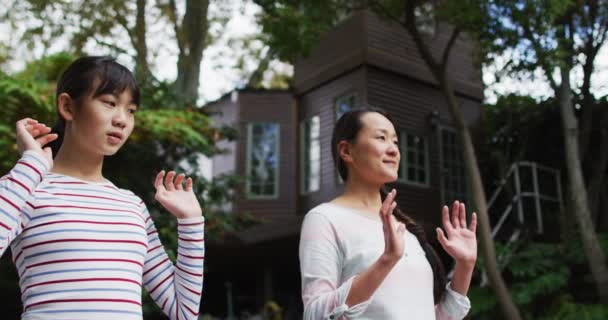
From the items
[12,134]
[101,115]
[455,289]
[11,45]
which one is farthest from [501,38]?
[11,45]

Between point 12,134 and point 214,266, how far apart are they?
30.9ft

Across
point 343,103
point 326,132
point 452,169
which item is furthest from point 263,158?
point 452,169

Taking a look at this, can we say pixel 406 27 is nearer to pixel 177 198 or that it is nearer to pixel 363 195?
pixel 363 195

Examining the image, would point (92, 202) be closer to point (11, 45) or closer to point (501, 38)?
point (501, 38)

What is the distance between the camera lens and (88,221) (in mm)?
1901

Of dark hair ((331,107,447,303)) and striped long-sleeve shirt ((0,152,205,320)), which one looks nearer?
striped long-sleeve shirt ((0,152,205,320))

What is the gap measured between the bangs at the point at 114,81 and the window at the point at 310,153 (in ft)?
38.6

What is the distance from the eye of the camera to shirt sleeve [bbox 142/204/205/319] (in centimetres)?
202

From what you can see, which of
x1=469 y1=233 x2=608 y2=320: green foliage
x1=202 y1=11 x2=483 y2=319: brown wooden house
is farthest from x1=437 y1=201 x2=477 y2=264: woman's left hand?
x1=202 y1=11 x2=483 y2=319: brown wooden house

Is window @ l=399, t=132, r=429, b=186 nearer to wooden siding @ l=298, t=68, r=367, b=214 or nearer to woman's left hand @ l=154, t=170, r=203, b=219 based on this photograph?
wooden siding @ l=298, t=68, r=367, b=214

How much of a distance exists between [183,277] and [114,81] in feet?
2.05

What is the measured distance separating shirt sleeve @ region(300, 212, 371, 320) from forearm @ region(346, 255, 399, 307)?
2 cm

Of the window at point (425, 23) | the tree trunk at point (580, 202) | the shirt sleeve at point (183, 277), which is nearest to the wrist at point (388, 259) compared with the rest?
the shirt sleeve at point (183, 277)

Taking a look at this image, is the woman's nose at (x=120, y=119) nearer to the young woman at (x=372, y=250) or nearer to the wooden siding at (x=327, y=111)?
the young woman at (x=372, y=250)
